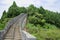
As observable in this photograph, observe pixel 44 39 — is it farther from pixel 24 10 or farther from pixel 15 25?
pixel 24 10

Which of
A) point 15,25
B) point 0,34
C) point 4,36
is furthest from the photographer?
point 15,25

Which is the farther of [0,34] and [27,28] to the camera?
[27,28]

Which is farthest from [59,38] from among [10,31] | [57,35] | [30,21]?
[30,21]

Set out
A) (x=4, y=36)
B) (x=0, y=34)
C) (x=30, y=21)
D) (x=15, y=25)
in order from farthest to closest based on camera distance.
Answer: (x=30, y=21), (x=15, y=25), (x=4, y=36), (x=0, y=34)

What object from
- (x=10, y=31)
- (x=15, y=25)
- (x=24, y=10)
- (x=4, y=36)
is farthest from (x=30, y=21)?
(x=24, y=10)

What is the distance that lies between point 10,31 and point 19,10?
644 inches

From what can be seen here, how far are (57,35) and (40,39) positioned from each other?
1.24 meters

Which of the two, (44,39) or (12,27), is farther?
(12,27)

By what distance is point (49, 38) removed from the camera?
62.3 ft

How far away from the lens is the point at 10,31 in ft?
90.2

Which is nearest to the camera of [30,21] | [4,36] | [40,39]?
[40,39]

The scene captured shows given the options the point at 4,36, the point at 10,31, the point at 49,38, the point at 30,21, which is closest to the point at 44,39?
the point at 49,38

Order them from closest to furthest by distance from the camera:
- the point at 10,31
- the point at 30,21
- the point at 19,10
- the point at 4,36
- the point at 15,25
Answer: the point at 4,36, the point at 10,31, the point at 15,25, the point at 30,21, the point at 19,10

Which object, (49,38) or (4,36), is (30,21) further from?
(49,38)
